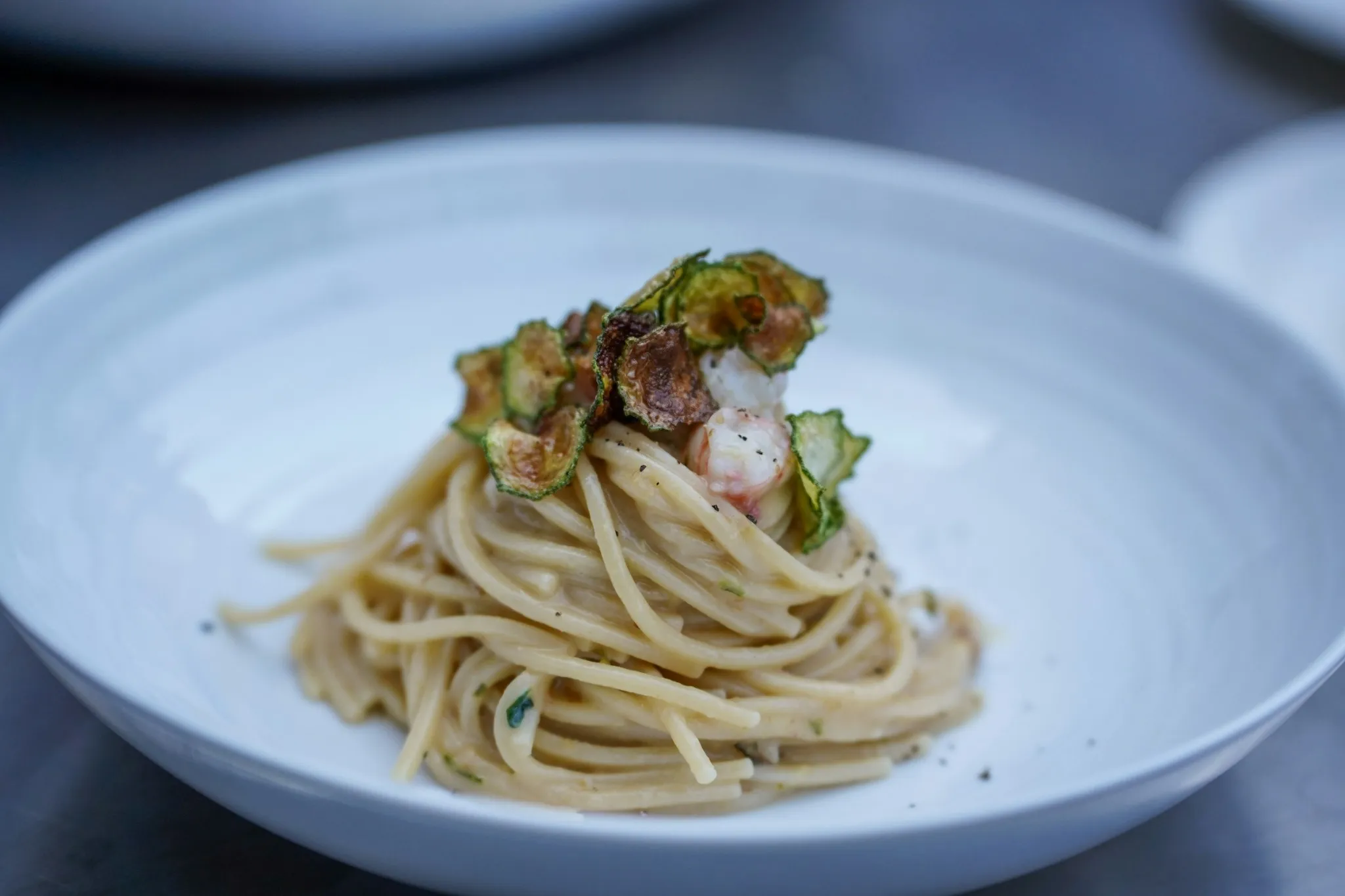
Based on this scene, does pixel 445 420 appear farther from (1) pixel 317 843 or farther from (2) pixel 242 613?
(1) pixel 317 843

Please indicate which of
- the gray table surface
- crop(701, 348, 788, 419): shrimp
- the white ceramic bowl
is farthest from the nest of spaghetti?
the gray table surface

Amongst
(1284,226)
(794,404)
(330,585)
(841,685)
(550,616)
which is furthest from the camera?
(1284,226)

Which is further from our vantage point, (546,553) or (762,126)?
(762,126)

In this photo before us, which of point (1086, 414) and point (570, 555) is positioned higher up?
point (1086, 414)

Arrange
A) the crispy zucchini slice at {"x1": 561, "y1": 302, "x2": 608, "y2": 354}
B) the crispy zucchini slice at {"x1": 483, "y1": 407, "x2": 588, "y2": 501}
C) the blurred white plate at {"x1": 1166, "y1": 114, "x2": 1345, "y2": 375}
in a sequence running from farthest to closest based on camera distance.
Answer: the blurred white plate at {"x1": 1166, "y1": 114, "x2": 1345, "y2": 375}, the crispy zucchini slice at {"x1": 561, "y1": 302, "x2": 608, "y2": 354}, the crispy zucchini slice at {"x1": 483, "y1": 407, "x2": 588, "y2": 501}

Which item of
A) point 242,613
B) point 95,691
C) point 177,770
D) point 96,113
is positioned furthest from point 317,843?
point 96,113

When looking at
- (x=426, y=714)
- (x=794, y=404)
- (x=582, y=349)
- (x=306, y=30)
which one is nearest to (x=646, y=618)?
Answer: (x=426, y=714)

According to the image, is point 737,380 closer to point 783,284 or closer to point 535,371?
point 783,284

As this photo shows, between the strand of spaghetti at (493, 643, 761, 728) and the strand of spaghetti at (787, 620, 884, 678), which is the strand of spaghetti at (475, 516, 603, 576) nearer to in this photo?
the strand of spaghetti at (493, 643, 761, 728)
